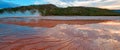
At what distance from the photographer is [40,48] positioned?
536 centimetres

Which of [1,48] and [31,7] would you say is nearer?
[1,48]

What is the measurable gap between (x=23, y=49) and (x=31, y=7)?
91254mm

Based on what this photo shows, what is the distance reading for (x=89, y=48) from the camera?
17.9ft

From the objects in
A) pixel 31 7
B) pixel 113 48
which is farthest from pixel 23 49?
pixel 31 7

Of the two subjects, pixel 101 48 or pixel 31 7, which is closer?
pixel 101 48

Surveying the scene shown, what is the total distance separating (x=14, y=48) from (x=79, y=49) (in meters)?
1.68

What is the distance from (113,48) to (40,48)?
6.30 ft

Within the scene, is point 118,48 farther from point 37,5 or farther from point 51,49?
point 37,5

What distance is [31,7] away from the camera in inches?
3745

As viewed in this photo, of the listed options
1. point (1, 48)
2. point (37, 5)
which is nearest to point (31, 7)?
point (37, 5)

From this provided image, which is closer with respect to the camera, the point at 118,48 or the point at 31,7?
the point at 118,48

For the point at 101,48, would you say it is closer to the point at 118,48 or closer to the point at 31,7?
the point at 118,48

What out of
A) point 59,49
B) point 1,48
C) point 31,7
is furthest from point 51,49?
point 31,7

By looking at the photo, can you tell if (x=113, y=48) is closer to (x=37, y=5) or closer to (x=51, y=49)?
(x=51, y=49)
